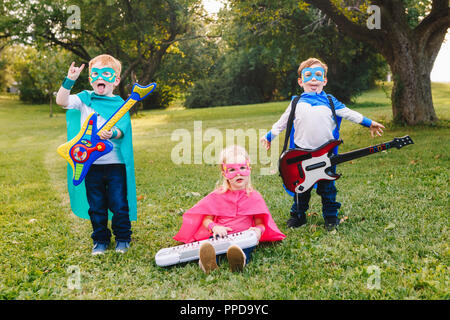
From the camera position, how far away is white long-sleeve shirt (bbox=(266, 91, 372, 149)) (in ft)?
14.3

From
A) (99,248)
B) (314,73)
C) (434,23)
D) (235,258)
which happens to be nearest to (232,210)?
(235,258)

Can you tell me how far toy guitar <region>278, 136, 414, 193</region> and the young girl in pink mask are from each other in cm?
58

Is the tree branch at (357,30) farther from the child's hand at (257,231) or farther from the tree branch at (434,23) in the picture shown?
the child's hand at (257,231)

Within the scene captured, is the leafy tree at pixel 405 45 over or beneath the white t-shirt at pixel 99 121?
over

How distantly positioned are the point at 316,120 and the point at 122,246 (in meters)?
2.38

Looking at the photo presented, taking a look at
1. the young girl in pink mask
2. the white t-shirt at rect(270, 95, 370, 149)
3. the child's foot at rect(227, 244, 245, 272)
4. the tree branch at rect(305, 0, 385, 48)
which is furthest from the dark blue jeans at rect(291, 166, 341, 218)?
the tree branch at rect(305, 0, 385, 48)

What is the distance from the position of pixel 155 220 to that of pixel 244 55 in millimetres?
35063

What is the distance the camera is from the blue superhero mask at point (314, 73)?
4.36 metres

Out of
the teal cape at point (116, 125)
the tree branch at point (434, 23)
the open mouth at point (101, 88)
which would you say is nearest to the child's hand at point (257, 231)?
the teal cape at point (116, 125)

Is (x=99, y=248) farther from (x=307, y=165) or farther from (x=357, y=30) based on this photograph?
(x=357, y=30)

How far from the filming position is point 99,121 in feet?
13.2

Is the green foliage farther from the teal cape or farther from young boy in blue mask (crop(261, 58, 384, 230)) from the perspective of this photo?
the teal cape

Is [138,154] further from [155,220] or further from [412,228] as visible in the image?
[412,228]

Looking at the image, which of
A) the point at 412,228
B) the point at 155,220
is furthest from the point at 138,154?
the point at 412,228
